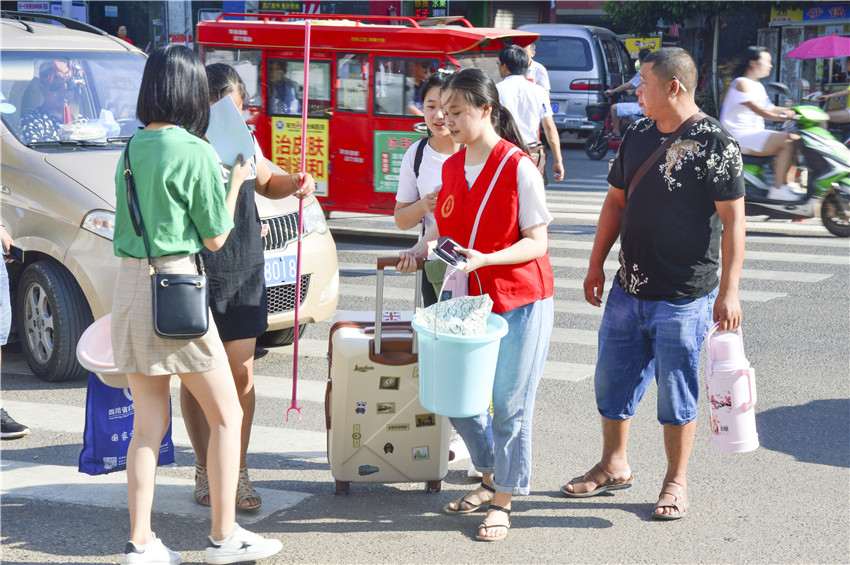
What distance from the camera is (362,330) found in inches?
167

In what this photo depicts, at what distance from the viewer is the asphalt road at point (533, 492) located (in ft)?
12.5

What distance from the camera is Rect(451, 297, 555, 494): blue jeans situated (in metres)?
3.86

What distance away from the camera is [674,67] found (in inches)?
157

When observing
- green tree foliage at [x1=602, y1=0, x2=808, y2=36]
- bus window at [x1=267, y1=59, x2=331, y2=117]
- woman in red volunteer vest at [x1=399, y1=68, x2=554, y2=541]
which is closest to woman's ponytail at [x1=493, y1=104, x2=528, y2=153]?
woman in red volunteer vest at [x1=399, y1=68, x2=554, y2=541]

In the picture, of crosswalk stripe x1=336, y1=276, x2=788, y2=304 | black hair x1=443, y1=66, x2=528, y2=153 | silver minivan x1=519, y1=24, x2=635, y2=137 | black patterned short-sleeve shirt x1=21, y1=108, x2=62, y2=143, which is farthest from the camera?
silver minivan x1=519, y1=24, x2=635, y2=137

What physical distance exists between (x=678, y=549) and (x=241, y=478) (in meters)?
1.78

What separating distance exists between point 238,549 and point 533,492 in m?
1.45

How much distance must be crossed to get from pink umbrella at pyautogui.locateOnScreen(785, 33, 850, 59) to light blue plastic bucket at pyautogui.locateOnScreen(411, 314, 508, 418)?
19801mm

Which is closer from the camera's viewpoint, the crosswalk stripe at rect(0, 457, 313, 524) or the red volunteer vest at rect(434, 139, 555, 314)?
the red volunteer vest at rect(434, 139, 555, 314)

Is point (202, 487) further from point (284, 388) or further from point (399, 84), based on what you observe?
point (399, 84)

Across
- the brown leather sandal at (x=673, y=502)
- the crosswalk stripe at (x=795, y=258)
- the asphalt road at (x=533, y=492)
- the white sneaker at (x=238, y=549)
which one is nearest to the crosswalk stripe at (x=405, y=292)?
the asphalt road at (x=533, y=492)

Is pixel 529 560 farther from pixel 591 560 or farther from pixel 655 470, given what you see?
pixel 655 470

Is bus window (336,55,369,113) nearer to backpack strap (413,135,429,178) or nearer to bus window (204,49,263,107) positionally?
bus window (204,49,263,107)

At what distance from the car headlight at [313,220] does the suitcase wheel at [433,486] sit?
256cm
